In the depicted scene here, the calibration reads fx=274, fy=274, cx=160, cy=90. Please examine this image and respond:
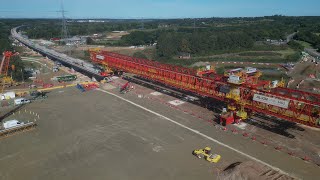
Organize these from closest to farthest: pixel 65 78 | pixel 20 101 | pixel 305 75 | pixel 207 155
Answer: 1. pixel 207 155
2. pixel 20 101
3. pixel 65 78
4. pixel 305 75

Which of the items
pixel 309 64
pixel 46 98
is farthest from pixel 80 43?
pixel 309 64

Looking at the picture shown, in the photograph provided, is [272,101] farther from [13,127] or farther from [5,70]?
[5,70]

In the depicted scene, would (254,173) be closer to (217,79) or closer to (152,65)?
(217,79)

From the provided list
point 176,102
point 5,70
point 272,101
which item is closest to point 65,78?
point 5,70

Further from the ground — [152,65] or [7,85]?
[152,65]

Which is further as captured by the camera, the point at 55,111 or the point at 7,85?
the point at 7,85

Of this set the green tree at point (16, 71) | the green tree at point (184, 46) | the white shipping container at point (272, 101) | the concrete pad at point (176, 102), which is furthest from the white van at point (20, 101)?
the green tree at point (184, 46)
